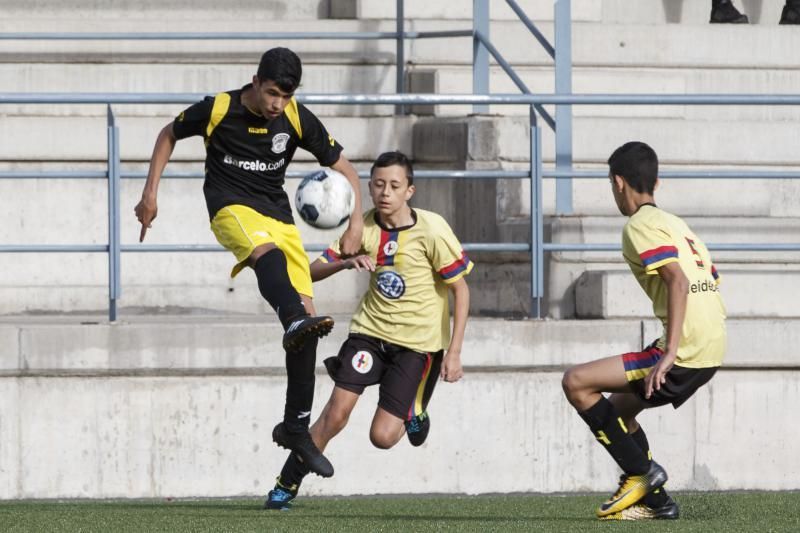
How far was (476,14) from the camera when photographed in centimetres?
1126

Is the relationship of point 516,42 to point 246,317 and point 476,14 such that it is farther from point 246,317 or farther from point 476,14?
point 246,317

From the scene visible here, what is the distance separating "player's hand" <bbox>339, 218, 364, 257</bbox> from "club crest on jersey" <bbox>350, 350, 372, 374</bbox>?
1.63ft

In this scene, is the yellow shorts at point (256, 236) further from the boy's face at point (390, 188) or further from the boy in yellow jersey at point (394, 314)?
the boy's face at point (390, 188)

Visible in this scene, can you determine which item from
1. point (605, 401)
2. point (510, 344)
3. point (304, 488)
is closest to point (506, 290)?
point (510, 344)

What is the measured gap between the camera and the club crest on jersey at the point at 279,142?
7250mm

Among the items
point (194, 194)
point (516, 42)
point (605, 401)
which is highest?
point (516, 42)

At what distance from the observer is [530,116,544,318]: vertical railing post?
9.09 meters

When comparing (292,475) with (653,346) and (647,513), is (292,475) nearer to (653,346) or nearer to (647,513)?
(647,513)

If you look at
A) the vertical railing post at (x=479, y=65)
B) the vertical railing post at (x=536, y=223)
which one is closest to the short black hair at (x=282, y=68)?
the vertical railing post at (x=536, y=223)

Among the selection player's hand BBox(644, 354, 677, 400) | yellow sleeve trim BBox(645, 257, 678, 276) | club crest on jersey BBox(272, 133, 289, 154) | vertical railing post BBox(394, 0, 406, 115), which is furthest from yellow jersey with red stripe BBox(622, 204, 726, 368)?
vertical railing post BBox(394, 0, 406, 115)

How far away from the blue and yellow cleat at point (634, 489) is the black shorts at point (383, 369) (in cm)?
121

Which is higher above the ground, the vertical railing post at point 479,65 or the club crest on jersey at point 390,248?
the vertical railing post at point 479,65

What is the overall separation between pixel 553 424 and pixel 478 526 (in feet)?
7.55

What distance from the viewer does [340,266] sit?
733 centimetres
